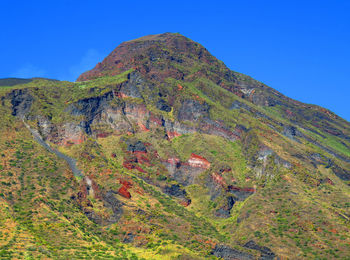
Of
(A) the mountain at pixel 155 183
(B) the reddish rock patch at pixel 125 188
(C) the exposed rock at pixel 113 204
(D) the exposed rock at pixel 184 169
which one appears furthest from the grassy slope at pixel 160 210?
(D) the exposed rock at pixel 184 169

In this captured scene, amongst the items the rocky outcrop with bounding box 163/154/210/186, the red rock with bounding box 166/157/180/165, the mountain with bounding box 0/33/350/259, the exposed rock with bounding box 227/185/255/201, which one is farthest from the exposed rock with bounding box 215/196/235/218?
the red rock with bounding box 166/157/180/165

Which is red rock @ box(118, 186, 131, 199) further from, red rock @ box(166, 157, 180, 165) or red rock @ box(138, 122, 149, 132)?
red rock @ box(138, 122, 149, 132)

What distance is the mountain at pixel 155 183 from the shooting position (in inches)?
4993

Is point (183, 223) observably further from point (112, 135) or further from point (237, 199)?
point (112, 135)

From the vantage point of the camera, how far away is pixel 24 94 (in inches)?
7475

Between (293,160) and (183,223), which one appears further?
(293,160)

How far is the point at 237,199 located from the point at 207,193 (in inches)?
362

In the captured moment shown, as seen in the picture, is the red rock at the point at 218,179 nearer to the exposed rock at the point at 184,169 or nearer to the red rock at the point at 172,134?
the exposed rock at the point at 184,169

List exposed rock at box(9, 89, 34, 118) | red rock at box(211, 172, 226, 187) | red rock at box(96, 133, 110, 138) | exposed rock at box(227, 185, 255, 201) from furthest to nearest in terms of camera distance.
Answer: exposed rock at box(9, 89, 34, 118)
red rock at box(96, 133, 110, 138)
red rock at box(211, 172, 226, 187)
exposed rock at box(227, 185, 255, 201)

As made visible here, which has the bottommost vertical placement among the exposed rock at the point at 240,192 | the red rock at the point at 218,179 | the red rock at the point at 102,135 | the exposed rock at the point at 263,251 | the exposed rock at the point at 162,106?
the exposed rock at the point at 263,251

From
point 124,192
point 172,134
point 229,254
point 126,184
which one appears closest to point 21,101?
point 172,134

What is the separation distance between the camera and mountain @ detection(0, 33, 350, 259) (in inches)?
4993

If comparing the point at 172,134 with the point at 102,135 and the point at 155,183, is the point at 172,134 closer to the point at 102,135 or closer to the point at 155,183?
the point at 102,135

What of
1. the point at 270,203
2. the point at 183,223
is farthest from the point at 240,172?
the point at 183,223
